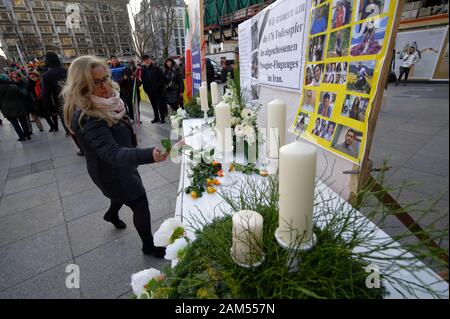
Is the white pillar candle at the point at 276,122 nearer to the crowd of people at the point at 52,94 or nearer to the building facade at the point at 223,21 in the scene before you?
the crowd of people at the point at 52,94

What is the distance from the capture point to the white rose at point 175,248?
2.68 ft

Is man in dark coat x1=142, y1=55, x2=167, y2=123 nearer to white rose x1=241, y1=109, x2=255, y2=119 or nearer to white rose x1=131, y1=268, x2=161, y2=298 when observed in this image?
white rose x1=241, y1=109, x2=255, y2=119

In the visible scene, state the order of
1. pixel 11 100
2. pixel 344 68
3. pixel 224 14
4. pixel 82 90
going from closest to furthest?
pixel 344 68, pixel 82 90, pixel 11 100, pixel 224 14

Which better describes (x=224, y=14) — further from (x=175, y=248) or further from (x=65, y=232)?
(x=175, y=248)

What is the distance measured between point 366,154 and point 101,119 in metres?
1.40

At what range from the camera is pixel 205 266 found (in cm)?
77

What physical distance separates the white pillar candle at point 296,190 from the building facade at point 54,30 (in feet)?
153

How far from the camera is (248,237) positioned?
0.67 metres

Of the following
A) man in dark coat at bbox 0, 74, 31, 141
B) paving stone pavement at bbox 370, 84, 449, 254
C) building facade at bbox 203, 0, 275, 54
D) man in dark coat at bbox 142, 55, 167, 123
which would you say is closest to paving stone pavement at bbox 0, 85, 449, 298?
paving stone pavement at bbox 370, 84, 449, 254

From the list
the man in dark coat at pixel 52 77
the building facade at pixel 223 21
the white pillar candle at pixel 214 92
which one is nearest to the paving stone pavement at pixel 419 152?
the white pillar candle at pixel 214 92

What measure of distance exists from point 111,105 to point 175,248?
108cm

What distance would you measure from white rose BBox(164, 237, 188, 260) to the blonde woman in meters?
0.56

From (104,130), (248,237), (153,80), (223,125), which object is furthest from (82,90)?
(153,80)

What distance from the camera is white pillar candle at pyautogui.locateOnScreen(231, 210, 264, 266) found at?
66 centimetres
